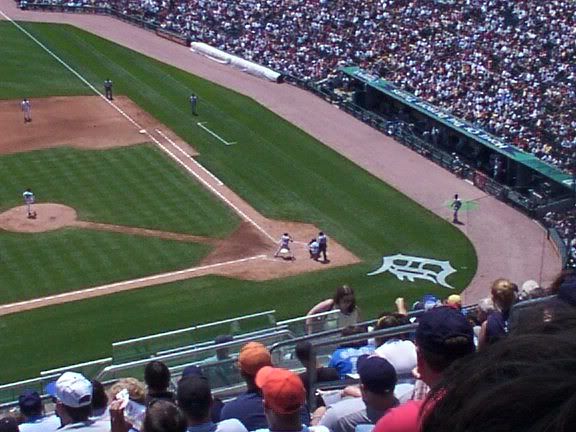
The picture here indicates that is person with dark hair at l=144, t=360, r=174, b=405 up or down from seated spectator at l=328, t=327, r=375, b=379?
up

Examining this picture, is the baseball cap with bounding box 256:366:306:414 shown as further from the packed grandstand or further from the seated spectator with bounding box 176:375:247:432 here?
the seated spectator with bounding box 176:375:247:432

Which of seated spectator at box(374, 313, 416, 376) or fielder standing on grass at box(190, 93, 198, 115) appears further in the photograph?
fielder standing on grass at box(190, 93, 198, 115)

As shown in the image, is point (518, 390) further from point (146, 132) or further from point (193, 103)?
point (193, 103)

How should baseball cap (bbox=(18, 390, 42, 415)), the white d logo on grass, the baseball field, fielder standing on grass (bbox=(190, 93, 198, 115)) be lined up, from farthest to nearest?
fielder standing on grass (bbox=(190, 93, 198, 115)), the white d logo on grass, the baseball field, baseball cap (bbox=(18, 390, 42, 415))

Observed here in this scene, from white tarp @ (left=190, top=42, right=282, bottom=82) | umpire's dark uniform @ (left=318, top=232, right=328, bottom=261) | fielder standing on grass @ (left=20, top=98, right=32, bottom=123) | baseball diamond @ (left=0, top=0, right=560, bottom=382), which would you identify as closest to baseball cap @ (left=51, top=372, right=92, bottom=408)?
baseball diamond @ (left=0, top=0, right=560, bottom=382)

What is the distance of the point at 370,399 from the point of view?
19.5 feet

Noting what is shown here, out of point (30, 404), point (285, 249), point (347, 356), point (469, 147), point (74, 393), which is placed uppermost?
point (74, 393)

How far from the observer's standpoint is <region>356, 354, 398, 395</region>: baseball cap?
5773 mm

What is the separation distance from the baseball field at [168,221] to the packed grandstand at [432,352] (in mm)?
6132

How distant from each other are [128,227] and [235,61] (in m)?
20.4

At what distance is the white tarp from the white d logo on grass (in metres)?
19.8

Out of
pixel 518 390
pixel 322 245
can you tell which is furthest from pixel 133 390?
Result: pixel 322 245

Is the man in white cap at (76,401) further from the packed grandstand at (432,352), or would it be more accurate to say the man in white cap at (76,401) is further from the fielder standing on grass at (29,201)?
the fielder standing on grass at (29,201)

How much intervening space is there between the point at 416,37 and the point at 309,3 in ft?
28.9
